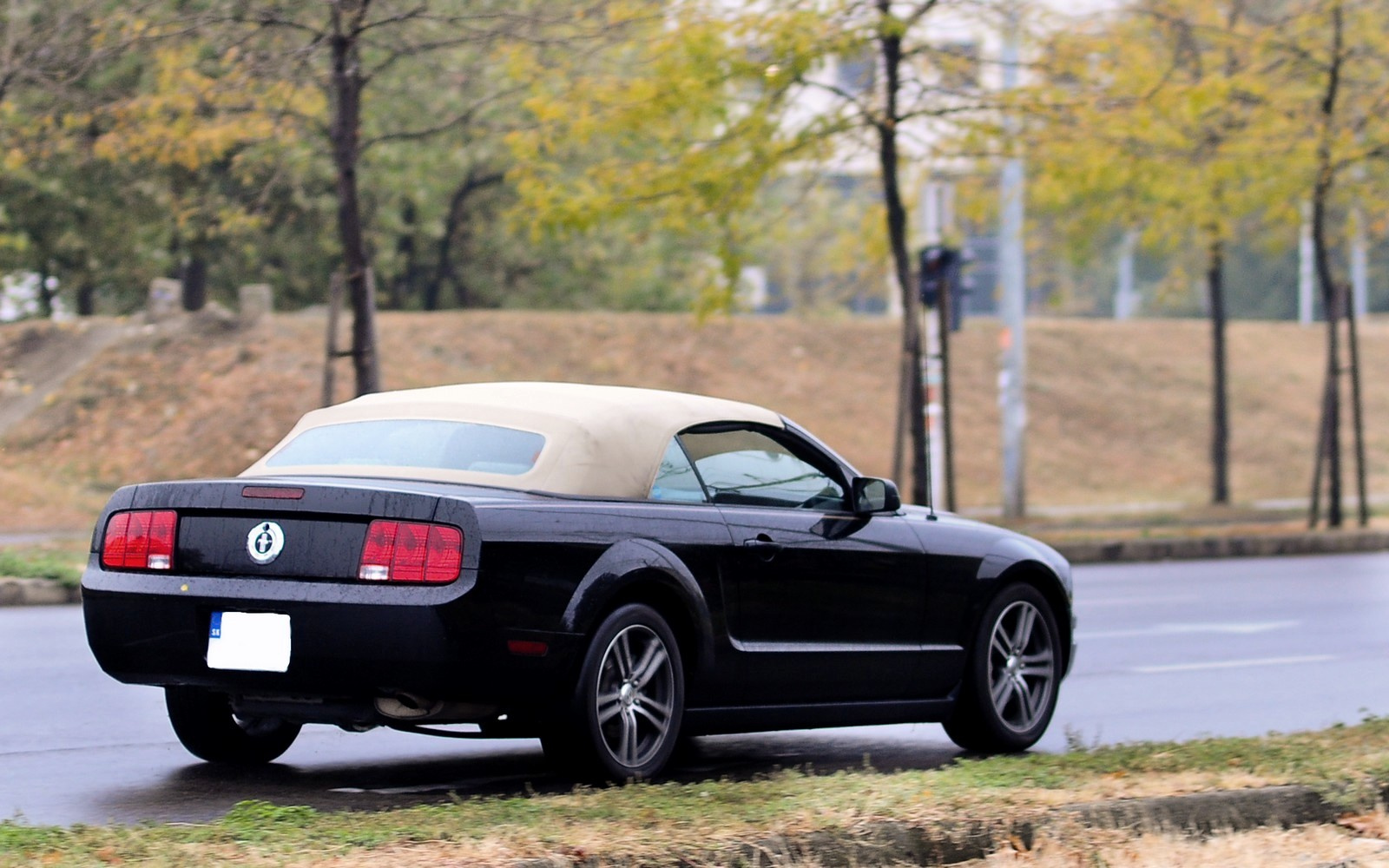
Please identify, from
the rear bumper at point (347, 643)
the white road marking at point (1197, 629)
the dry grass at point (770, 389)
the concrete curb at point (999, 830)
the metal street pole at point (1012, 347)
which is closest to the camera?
the concrete curb at point (999, 830)

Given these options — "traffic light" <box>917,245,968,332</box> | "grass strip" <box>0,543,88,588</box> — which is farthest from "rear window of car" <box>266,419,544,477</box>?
"traffic light" <box>917,245,968,332</box>

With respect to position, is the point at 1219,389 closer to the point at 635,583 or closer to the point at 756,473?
the point at 756,473

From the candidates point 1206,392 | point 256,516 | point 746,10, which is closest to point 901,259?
point 746,10

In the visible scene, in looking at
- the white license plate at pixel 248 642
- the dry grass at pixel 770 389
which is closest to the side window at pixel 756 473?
the white license plate at pixel 248 642

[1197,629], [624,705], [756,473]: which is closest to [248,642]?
[624,705]

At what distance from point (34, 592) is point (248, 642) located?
25.8 ft

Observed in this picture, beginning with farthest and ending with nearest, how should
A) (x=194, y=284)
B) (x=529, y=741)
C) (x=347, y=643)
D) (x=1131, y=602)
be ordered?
1. (x=194, y=284)
2. (x=1131, y=602)
3. (x=529, y=741)
4. (x=347, y=643)

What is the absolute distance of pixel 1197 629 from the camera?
43.4 feet

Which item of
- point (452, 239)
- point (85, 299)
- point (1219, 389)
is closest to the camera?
point (1219, 389)

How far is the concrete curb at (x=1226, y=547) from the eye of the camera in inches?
792

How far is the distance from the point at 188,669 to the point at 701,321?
14.5 m

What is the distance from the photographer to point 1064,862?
17.6 feet

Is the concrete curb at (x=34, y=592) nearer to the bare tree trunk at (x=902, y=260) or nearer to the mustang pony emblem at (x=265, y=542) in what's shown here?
the mustang pony emblem at (x=265, y=542)

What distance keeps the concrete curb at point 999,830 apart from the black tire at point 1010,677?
1.84 meters
